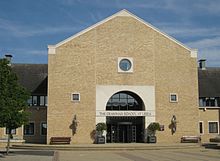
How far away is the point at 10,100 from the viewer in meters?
25.0

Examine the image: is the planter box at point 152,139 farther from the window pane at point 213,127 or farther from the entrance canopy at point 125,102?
the window pane at point 213,127

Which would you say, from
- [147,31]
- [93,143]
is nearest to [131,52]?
[147,31]

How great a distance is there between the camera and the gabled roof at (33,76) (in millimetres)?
43219

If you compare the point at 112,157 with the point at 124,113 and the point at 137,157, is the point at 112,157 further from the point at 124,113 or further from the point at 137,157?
the point at 124,113

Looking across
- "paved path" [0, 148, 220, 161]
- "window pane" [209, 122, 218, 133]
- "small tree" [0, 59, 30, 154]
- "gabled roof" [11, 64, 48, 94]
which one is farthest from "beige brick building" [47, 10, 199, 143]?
"small tree" [0, 59, 30, 154]

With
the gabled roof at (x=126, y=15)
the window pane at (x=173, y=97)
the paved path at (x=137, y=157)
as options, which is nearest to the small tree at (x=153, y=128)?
the window pane at (x=173, y=97)

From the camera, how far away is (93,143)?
37844mm

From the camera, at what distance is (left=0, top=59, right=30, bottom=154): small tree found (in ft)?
80.7

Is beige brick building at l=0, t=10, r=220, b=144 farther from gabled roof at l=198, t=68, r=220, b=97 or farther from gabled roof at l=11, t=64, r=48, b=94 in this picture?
gabled roof at l=198, t=68, r=220, b=97

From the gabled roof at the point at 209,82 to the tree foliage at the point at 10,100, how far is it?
24.5 m

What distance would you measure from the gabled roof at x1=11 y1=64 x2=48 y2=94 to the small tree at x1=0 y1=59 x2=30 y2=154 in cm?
1608

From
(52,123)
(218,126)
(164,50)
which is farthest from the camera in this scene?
(218,126)

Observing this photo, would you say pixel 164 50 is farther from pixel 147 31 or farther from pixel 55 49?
pixel 55 49

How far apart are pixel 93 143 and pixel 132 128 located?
5056mm
